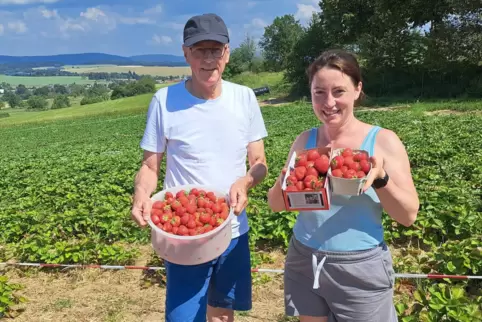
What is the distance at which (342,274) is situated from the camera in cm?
203

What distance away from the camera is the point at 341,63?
2.00m

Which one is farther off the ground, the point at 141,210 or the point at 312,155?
the point at 312,155

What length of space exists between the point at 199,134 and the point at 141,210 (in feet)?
Answer: 1.61

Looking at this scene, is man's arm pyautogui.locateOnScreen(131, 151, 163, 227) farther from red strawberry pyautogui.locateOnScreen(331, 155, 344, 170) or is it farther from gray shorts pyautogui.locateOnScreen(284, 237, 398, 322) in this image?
red strawberry pyautogui.locateOnScreen(331, 155, 344, 170)

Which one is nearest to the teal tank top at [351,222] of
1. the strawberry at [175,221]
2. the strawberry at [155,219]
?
the strawberry at [175,221]

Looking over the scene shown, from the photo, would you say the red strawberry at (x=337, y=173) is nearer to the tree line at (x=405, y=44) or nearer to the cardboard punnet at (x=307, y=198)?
the cardboard punnet at (x=307, y=198)

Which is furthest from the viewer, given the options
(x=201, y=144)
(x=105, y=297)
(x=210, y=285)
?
(x=105, y=297)

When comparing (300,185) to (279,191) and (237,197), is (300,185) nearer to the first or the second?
(279,191)

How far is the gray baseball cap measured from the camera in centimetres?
227

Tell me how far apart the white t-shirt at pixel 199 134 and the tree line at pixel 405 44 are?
1809cm

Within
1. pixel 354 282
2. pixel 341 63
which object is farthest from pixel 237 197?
pixel 341 63

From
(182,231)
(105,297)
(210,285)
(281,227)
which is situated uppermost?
(182,231)

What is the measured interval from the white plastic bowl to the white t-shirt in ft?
0.75

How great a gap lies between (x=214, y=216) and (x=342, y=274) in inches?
26.4
